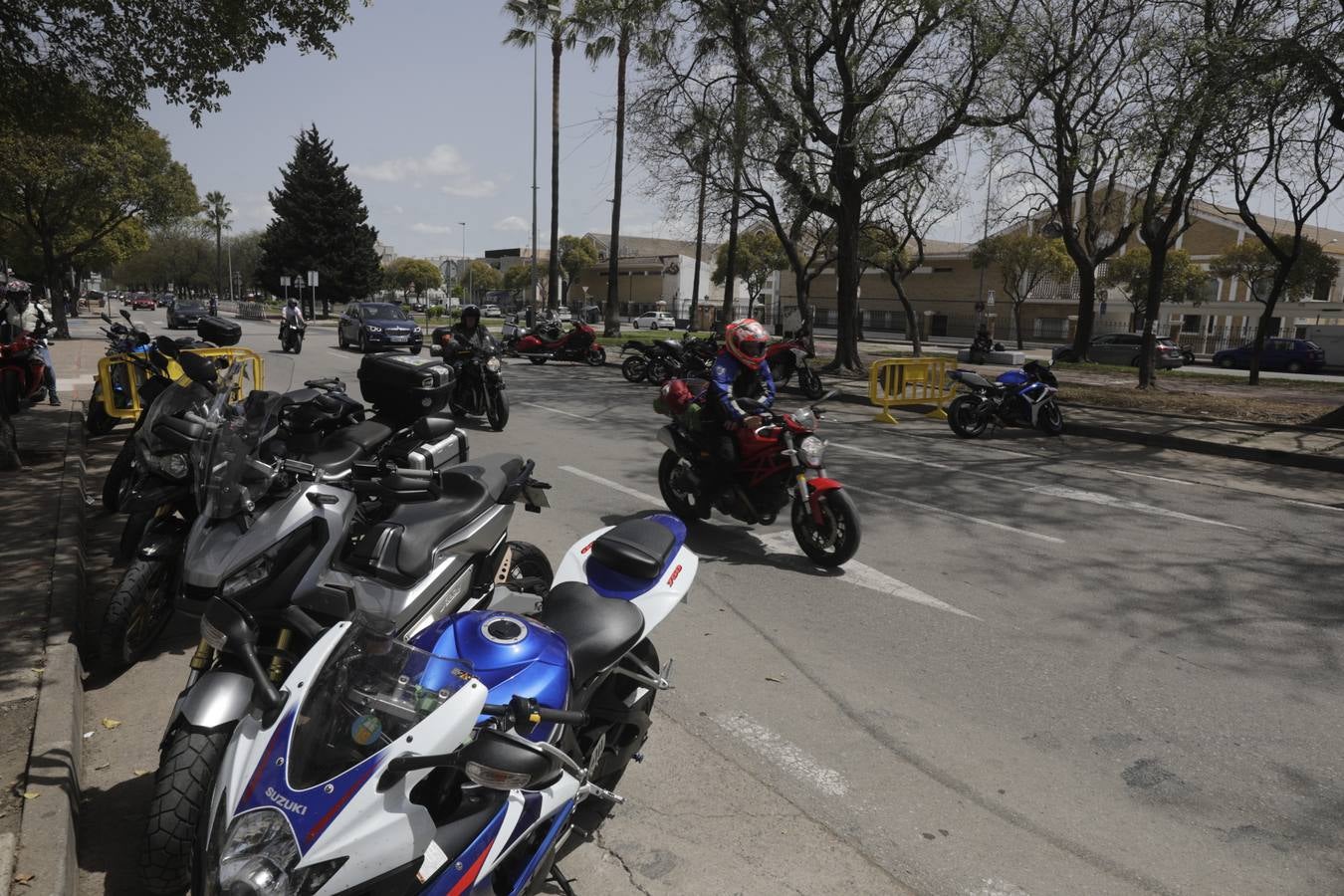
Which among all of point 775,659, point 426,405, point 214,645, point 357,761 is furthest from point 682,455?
point 357,761

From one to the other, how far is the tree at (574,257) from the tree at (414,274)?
17.2m

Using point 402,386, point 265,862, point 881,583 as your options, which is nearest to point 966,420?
point 881,583

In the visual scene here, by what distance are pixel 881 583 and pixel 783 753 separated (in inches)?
93.2

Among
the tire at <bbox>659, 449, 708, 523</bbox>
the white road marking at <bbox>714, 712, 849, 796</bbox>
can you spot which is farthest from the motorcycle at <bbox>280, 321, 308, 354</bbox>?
the white road marking at <bbox>714, 712, 849, 796</bbox>

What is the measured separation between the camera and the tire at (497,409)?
11875 mm

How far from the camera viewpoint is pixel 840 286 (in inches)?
866

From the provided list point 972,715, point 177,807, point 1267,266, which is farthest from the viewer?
point 1267,266

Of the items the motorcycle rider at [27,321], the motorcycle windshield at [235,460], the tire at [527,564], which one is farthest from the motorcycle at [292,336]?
the motorcycle windshield at [235,460]

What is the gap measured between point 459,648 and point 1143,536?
6.57 m

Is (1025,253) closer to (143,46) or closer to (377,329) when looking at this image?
(377,329)

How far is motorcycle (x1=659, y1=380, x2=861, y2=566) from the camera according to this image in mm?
6152

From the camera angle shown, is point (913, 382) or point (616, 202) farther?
point (616, 202)

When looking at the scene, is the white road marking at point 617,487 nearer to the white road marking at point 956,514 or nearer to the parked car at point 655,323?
the white road marking at point 956,514

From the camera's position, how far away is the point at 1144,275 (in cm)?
4503
